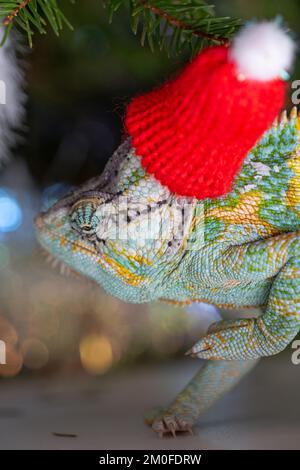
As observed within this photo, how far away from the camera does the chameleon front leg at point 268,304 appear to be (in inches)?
27.3

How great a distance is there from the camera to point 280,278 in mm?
704

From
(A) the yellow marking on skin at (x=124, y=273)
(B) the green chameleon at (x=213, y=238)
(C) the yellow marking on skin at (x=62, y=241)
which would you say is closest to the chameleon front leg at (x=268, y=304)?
(B) the green chameleon at (x=213, y=238)

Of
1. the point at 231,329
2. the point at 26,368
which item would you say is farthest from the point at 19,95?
the point at 26,368

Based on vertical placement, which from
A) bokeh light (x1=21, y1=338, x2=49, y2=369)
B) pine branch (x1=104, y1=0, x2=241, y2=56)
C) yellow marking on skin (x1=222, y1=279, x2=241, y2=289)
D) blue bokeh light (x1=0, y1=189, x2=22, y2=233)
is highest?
blue bokeh light (x1=0, y1=189, x2=22, y2=233)

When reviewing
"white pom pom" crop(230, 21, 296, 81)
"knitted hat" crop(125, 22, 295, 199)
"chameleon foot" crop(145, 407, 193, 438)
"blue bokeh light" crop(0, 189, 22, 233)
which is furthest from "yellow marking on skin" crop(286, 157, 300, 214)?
"blue bokeh light" crop(0, 189, 22, 233)

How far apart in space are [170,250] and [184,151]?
17 centimetres

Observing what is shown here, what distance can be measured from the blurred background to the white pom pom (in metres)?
0.43

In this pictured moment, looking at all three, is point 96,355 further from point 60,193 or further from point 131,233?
point 131,233

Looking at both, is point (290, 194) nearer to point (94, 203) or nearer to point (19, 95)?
point (94, 203)

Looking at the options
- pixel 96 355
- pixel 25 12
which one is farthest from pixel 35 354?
pixel 25 12

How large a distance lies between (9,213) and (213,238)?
551mm

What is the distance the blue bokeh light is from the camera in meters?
1.15

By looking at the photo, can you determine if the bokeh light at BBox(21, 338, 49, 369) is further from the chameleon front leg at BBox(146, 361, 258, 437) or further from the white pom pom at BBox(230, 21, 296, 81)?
the white pom pom at BBox(230, 21, 296, 81)

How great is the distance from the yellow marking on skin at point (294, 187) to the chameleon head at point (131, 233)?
0.43ft
